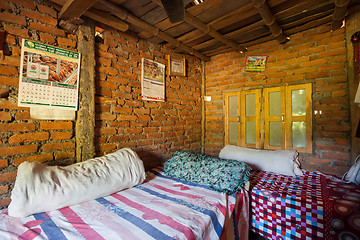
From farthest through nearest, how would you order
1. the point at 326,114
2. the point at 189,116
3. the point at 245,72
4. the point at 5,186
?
the point at 189,116
the point at 245,72
the point at 326,114
the point at 5,186

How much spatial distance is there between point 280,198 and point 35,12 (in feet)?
8.95

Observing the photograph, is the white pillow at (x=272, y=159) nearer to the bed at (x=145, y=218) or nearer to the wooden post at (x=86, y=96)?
the bed at (x=145, y=218)

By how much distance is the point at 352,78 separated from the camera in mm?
2029

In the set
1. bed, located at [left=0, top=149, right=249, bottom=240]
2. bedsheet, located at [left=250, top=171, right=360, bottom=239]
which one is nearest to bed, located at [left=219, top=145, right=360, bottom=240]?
bedsheet, located at [left=250, top=171, right=360, bottom=239]

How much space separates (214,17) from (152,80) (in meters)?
1.13

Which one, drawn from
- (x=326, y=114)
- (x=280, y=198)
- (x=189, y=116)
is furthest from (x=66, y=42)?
(x=326, y=114)

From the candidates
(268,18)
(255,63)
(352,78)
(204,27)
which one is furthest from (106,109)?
(352,78)

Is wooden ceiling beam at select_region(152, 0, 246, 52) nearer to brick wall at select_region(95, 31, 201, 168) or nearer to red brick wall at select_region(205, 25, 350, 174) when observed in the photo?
red brick wall at select_region(205, 25, 350, 174)

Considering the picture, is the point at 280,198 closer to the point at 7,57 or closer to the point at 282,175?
the point at 282,175

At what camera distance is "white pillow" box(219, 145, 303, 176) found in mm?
2027

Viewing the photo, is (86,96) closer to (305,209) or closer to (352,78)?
(305,209)

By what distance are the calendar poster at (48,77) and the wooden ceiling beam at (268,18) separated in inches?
72.6

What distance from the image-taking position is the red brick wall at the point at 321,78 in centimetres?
212

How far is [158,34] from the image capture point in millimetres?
2123
